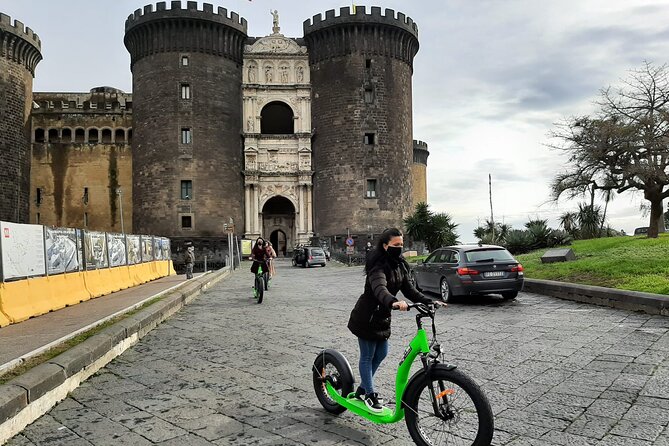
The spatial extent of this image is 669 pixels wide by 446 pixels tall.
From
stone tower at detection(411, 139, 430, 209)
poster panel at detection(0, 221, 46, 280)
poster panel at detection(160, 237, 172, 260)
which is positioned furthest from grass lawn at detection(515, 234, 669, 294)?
stone tower at detection(411, 139, 430, 209)

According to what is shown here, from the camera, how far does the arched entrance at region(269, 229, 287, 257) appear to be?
51.0 m

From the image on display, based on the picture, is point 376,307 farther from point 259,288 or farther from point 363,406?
point 259,288

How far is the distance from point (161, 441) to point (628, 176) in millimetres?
20510

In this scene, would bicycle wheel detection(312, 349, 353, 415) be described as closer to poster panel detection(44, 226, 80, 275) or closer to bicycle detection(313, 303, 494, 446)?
bicycle detection(313, 303, 494, 446)

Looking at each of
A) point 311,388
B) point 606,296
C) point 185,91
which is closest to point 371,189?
point 185,91

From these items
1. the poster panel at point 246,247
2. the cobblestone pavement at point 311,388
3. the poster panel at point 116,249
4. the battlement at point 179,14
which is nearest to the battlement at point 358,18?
the battlement at point 179,14

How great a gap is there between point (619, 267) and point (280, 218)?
37.1 metres

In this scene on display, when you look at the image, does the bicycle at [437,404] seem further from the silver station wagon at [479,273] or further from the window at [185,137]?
the window at [185,137]

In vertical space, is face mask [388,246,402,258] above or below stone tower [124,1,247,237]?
below

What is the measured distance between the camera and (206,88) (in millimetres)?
42344

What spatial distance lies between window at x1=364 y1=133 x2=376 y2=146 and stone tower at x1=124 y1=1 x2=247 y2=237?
426 inches

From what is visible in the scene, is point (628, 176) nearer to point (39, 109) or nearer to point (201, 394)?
point (201, 394)

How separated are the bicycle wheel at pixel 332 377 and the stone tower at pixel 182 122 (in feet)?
126

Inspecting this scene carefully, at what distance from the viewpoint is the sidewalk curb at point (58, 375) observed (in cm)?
401
